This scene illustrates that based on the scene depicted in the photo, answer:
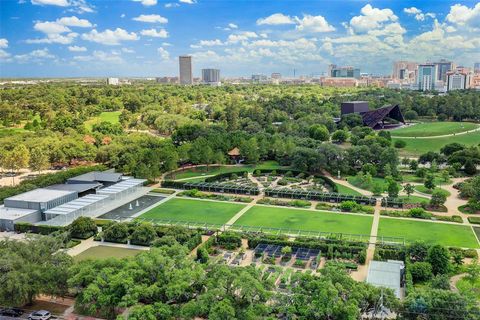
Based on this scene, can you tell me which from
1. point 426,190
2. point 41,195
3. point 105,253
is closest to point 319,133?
point 426,190

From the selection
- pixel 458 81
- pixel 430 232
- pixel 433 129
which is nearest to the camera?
pixel 430 232

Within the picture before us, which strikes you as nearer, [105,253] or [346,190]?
[105,253]

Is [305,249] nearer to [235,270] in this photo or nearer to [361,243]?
[361,243]

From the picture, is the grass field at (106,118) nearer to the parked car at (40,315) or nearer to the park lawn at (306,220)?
the park lawn at (306,220)

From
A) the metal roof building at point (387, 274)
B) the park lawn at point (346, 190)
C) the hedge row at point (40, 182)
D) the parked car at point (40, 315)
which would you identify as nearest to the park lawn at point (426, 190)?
the park lawn at point (346, 190)

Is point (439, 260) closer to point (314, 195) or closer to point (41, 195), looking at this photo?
point (314, 195)

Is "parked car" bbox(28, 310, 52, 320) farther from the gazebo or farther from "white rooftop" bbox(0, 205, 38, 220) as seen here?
the gazebo

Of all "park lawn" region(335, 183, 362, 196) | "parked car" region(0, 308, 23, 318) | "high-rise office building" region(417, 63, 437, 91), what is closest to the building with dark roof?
"park lawn" region(335, 183, 362, 196)
